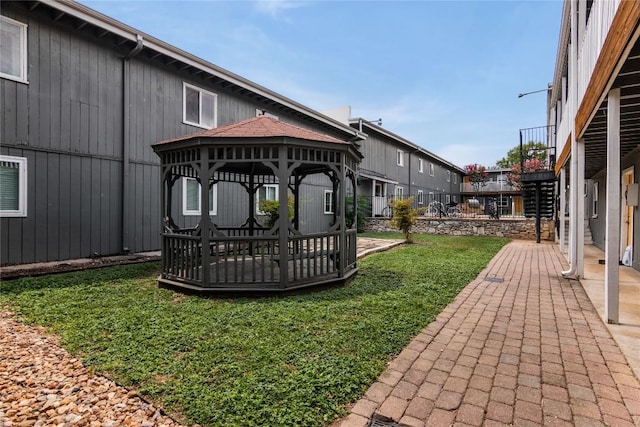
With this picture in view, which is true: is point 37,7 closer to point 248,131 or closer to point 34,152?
point 34,152

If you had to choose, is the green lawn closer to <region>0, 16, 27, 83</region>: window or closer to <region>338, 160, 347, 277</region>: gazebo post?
<region>338, 160, 347, 277</region>: gazebo post

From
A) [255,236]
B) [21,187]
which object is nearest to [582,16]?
[255,236]

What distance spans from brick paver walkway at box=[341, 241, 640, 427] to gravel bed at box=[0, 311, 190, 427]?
4.95ft

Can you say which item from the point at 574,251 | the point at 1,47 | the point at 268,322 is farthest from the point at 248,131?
the point at 574,251

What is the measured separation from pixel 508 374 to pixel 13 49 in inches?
394

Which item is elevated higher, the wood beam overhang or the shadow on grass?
the wood beam overhang

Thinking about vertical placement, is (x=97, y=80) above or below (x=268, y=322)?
above

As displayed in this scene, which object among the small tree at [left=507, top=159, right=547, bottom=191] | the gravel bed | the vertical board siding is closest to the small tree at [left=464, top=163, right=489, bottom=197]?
the small tree at [left=507, top=159, right=547, bottom=191]

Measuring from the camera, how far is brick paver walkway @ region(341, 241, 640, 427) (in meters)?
2.33

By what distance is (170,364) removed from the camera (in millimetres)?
2965

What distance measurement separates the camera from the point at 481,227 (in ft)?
52.6

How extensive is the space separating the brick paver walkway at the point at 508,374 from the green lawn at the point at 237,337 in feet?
0.74

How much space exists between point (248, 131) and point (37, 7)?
19.1ft

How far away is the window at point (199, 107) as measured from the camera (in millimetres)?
10539
